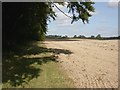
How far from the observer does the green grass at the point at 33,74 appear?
39.1 feet

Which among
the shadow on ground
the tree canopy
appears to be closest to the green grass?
the shadow on ground

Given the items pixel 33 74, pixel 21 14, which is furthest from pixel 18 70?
pixel 21 14

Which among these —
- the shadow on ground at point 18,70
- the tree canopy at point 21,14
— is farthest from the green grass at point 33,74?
the tree canopy at point 21,14

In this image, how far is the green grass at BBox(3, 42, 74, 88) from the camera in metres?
11.9

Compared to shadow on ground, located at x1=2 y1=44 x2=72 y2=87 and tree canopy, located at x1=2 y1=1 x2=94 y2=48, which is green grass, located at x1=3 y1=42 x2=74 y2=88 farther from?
tree canopy, located at x1=2 y1=1 x2=94 y2=48

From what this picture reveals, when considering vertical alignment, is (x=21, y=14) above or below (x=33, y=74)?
above

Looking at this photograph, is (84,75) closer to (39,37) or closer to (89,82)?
(89,82)

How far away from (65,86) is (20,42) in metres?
16.8

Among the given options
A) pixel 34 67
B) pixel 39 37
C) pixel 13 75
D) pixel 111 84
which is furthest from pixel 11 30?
pixel 39 37

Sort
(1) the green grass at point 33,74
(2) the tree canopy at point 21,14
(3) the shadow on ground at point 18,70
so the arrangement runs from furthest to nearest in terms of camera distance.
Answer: (2) the tree canopy at point 21,14
(3) the shadow on ground at point 18,70
(1) the green grass at point 33,74

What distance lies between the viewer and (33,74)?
534 inches

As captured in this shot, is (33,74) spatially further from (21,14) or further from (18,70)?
(21,14)

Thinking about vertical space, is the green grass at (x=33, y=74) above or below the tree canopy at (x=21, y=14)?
below

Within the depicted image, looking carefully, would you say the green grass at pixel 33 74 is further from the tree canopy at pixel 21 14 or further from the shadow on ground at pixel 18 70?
the tree canopy at pixel 21 14
